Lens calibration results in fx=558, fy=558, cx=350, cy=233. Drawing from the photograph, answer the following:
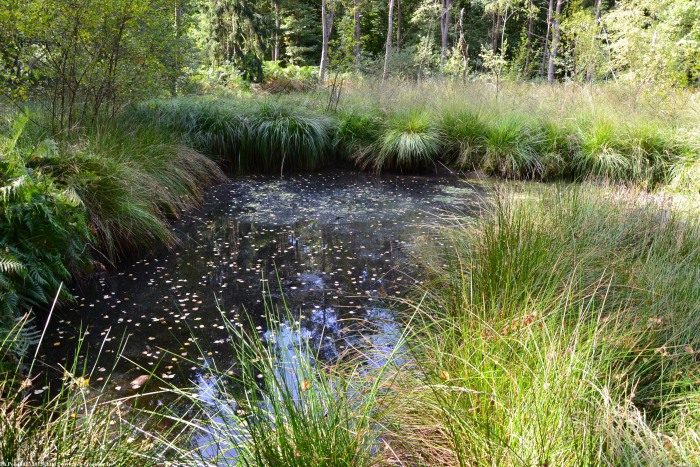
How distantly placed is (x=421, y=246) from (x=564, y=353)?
8.82 feet

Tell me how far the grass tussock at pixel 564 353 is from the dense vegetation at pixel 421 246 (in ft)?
0.05

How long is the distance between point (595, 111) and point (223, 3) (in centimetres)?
1173

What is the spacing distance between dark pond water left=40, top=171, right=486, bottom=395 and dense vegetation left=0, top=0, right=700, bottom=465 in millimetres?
160

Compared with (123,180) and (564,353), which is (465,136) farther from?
(564,353)

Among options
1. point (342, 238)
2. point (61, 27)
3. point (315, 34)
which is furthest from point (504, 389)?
point (315, 34)

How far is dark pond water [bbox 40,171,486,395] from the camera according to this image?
2850 millimetres

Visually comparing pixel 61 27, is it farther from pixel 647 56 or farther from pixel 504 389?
pixel 647 56

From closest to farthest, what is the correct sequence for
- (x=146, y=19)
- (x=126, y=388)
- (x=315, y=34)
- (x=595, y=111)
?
(x=126, y=388)
(x=146, y=19)
(x=595, y=111)
(x=315, y=34)

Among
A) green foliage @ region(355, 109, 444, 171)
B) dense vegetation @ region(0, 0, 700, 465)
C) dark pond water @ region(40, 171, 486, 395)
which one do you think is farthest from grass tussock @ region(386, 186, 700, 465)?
green foliage @ region(355, 109, 444, 171)

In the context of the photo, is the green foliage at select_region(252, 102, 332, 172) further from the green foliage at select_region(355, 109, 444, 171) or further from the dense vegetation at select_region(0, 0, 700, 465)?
the green foliage at select_region(355, 109, 444, 171)

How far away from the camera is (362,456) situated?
1518 millimetres

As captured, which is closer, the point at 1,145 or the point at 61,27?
the point at 1,145

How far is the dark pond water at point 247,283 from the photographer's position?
285 cm

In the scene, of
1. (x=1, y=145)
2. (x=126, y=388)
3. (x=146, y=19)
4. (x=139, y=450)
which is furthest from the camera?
(x=146, y=19)
